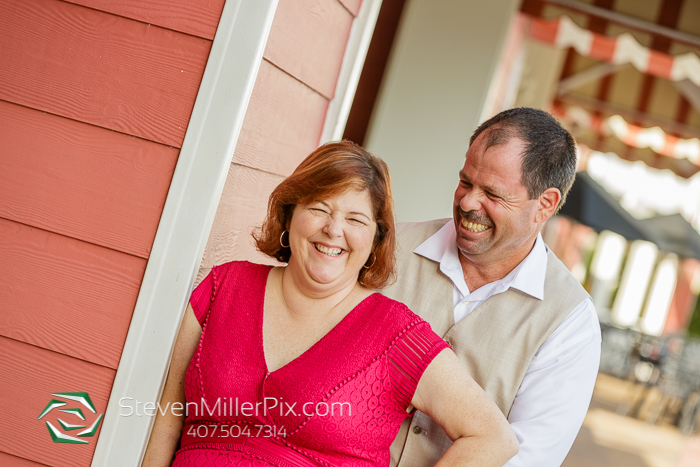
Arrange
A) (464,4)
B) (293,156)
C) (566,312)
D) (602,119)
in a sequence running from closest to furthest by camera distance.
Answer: (566,312)
(293,156)
(464,4)
(602,119)

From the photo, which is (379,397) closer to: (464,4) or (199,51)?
(199,51)

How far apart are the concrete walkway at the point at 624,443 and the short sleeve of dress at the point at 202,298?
3838mm

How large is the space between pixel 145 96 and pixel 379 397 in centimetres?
80

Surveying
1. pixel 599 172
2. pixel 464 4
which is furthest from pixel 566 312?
pixel 599 172

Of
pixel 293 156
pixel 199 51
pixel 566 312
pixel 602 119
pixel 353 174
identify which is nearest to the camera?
pixel 199 51

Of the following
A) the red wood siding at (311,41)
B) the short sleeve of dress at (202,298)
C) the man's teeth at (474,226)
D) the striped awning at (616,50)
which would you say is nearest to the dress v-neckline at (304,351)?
the short sleeve of dress at (202,298)

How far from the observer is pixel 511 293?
1.69 meters

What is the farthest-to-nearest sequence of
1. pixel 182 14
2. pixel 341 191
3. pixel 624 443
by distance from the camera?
pixel 624 443 → pixel 341 191 → pixel 182 14

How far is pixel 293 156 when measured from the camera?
6.02 feet

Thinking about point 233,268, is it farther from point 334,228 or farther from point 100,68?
point 100,68

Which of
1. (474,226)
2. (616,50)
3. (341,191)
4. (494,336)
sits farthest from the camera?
(616,50)

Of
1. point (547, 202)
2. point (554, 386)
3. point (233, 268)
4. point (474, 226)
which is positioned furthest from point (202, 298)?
point (547, 202)

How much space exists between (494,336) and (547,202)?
0.42 metres

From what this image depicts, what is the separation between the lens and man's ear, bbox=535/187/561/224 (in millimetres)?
1807
